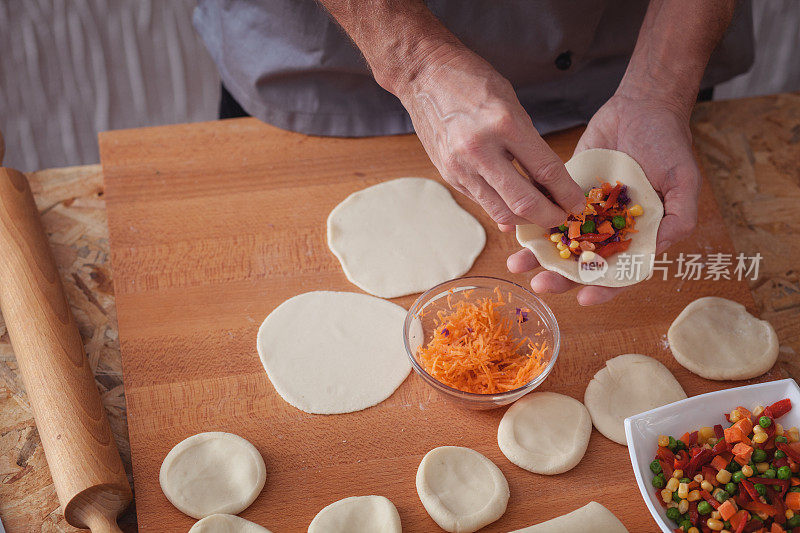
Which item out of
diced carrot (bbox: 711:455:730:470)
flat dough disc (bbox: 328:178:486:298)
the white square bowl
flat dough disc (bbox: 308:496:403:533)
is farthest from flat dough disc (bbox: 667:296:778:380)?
flat dough disc (bbox: 308:496:403:533)

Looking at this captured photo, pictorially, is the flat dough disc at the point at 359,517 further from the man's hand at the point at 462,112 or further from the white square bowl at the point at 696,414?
the man's hand at the point at 462,112

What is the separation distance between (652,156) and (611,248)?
353mm

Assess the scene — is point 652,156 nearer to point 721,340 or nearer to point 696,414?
point 721,340

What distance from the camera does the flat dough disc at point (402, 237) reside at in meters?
2.30

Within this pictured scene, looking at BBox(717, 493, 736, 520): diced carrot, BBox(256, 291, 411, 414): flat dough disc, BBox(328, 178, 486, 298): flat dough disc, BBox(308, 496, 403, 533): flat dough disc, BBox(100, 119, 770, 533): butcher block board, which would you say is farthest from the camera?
BBox(328, 178, 486, 298): flat dough disc

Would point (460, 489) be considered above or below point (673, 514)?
below

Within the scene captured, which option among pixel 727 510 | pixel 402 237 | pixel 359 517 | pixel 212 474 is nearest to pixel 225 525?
pixel 212 474

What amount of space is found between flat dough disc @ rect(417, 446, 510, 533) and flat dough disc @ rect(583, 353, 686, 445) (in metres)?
0.33

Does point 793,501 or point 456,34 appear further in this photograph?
point 456,34

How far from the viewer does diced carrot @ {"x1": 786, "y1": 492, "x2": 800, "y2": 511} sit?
1.67 meters

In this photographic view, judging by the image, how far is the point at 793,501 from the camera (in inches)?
66.1

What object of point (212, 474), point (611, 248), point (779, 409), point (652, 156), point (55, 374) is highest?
point (652, 156)

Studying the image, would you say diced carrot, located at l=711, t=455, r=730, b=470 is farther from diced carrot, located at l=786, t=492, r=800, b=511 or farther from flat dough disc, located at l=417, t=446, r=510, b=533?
flat dough disc, located at l=417, t=446, r=510, b=533

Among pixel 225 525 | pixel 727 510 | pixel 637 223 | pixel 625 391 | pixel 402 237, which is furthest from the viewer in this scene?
pixel 402 237
